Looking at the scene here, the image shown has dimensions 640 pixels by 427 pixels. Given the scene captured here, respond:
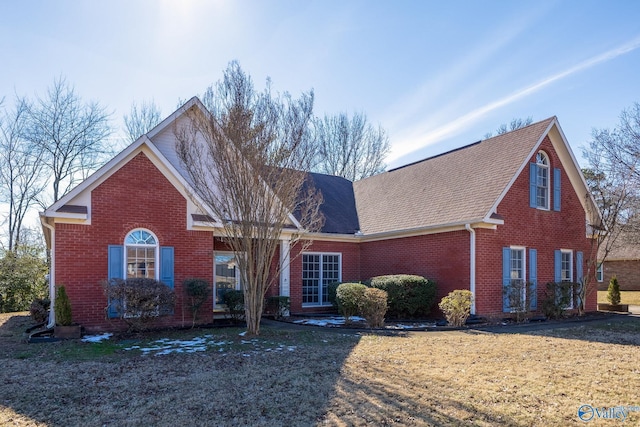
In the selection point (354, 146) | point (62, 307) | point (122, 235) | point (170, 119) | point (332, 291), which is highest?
point (354, 146)

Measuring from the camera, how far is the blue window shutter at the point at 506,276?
14320mm

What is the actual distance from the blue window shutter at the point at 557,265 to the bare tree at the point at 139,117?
2798 centimetres

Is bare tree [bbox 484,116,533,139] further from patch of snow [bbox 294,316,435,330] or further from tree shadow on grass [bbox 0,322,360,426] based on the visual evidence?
tree shadow on grass [bbox 0,322,360,426]

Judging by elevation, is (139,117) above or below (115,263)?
above

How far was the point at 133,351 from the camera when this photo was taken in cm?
882

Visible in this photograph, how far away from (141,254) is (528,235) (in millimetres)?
12234

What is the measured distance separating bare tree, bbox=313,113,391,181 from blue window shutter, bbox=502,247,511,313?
70.3ft

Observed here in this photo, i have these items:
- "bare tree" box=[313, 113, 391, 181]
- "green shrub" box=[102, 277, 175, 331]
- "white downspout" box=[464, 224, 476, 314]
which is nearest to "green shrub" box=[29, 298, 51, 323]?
"green shrub" box=[102, 277, 175, 331]

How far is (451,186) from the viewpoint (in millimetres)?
16172

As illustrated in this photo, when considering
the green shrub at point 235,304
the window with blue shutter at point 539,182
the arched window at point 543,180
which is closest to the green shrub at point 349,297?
the green shrub at point 235,304

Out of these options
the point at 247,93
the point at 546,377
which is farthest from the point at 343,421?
the point at 247,93

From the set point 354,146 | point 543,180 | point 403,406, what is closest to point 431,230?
point 543,180

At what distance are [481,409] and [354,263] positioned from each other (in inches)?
489

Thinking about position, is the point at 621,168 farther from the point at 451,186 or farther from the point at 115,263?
Answer: the point at 115,263
